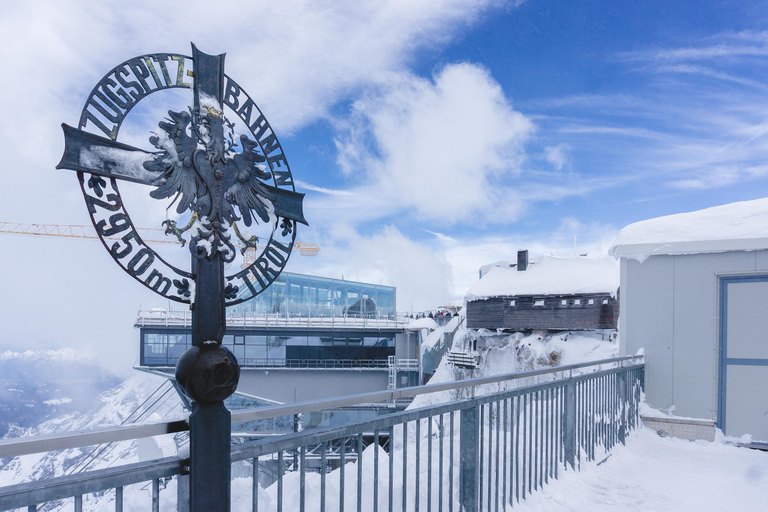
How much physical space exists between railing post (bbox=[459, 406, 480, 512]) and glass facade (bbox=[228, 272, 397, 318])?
26.3 m

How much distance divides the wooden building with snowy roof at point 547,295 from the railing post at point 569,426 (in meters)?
21.0

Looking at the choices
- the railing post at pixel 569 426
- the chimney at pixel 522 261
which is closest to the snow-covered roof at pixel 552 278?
the chimney at pixel 522 261

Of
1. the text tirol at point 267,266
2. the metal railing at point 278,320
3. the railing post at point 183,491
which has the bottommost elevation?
the metal railing at point 278,320

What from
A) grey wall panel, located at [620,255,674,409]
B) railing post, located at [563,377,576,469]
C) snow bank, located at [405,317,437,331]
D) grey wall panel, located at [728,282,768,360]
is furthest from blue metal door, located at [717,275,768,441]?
snow bank, located at [405,317,437,331]

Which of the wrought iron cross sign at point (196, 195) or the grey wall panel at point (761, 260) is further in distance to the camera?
the grey wall panel at point (761, 260)

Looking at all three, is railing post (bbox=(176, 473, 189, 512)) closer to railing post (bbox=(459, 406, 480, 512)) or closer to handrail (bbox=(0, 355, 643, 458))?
handrail (bbox=(0, 355, 643, 458))

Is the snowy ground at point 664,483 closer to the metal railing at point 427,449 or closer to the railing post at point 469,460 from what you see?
the metal railing at point 427,449

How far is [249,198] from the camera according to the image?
2.03 meters

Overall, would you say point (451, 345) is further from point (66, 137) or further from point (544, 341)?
point (66, 137)

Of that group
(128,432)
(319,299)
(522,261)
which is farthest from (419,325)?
(128,432)

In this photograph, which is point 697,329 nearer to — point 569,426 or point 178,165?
point 569,426

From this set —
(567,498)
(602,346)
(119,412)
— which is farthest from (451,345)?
(119,412)

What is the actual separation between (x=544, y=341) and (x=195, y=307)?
25.0m

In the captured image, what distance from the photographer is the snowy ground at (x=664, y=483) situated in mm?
3889
